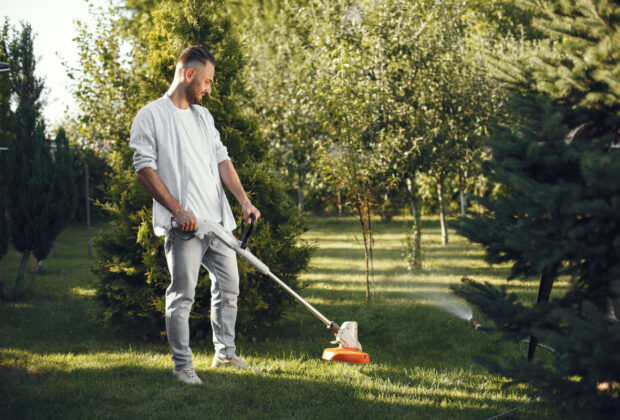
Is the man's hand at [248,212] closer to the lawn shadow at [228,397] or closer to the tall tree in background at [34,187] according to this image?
the lawn shadow at [228,397]

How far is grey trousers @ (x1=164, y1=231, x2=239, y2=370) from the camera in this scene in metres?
3.78

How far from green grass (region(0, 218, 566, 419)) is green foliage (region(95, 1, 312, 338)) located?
36 centimetres

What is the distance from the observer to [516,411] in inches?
135

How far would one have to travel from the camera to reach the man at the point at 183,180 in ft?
12.0

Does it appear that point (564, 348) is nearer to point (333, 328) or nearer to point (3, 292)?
point (333, 328)

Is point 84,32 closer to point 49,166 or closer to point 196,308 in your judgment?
point 49,166

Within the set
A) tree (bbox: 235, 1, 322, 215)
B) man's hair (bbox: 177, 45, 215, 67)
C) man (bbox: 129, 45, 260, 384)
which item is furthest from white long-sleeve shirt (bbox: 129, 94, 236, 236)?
tree (bbox: 235, 1, 322, 215)

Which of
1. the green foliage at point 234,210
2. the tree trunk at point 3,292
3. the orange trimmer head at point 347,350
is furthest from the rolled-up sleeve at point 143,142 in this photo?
the tree trunk at point 3,292

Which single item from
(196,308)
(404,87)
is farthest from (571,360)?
(404,87)

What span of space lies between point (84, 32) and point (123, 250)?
5828 millimetres

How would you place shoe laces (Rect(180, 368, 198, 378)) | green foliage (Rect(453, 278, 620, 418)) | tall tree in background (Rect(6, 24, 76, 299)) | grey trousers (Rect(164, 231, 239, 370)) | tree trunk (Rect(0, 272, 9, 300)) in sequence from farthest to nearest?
tree trunk (Rect(0, 272, 9, 300))
tall tree in background (Rect(6, 24, 76, 299))
shoe laces (Rect(180, 368, 198, 378))
grey trousers (Rect(164, 231, 239, 370))
green foliage (Rect(453, 278, 620, 418))

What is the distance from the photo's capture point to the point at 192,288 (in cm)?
385

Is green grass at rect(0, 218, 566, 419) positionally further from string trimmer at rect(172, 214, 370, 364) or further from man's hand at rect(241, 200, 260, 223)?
man's hand at rect(241, 200, 260, 223)

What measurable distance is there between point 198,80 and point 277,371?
2258 millimetres
